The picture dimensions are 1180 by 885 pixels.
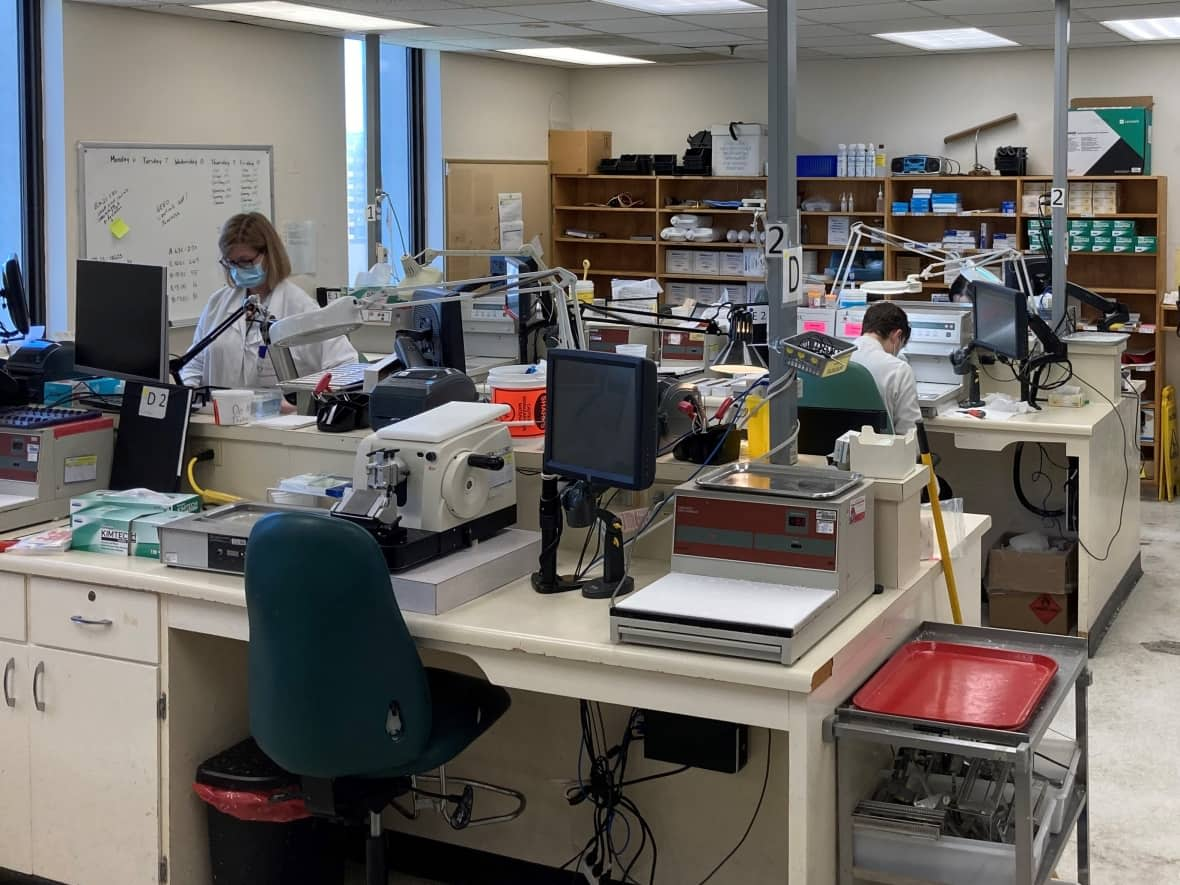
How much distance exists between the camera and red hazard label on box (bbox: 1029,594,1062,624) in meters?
4.88

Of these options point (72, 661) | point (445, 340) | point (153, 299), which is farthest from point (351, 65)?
point (72, 661)

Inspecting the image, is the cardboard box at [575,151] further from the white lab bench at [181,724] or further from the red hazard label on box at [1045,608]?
the white lab bench at [181,724]

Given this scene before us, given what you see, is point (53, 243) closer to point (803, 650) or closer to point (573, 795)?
point (573, 795)

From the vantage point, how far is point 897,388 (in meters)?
4.79

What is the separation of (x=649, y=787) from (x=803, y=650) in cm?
83

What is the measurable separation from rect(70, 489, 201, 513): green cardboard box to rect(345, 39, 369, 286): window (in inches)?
185

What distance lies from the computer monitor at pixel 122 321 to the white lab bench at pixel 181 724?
23.7 inches

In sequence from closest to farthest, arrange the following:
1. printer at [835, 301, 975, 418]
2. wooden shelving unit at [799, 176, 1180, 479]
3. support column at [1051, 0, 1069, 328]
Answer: printer at [835, 301, 975, 418] → support column at [1051, 0, 1069, 328] → wooden shelving unit at [799, 176, 1180, 479]

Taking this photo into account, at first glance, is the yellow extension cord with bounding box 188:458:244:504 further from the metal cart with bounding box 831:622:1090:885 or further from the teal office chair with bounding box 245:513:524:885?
the metal cart with bounding box 831:622:1090:885

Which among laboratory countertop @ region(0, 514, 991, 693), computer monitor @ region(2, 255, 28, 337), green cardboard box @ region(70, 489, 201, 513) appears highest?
computer monitor @ region(2, 255, 28, 337)

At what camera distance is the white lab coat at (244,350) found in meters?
4.41

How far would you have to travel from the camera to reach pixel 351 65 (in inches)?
305

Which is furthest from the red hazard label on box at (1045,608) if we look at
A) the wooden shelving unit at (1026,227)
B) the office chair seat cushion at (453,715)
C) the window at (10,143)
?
the window at (10,143)

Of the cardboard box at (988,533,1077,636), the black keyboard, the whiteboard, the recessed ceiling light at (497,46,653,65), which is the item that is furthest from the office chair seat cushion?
the recessed ceiling light at (497,46,653,65)
